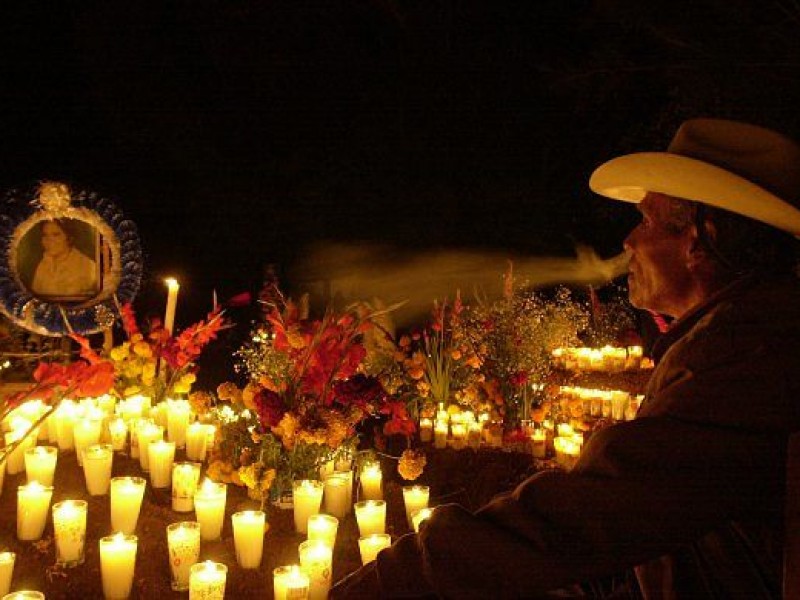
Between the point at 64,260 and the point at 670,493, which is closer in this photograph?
the point at 670,493

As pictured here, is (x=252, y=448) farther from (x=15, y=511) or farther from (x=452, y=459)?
(x=452, y=459)

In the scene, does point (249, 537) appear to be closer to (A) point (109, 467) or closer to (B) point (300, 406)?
(B) point (300, 406)

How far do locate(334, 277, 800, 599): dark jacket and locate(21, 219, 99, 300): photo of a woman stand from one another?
4828mm

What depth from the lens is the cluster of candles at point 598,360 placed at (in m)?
10.2

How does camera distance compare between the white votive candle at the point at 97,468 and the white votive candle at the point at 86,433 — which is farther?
the white votive candle at the point at 86,433

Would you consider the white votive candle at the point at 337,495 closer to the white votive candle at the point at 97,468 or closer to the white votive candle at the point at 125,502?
the white votive candle at the point at 125,502

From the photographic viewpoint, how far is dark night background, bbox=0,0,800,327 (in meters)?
7.82

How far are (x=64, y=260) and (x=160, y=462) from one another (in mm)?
2697

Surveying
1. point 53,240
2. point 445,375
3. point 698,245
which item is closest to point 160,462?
point 698,245

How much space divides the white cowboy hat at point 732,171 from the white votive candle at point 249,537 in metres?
1.79

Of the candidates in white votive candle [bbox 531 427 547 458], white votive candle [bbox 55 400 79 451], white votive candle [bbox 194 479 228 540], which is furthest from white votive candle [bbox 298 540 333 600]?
white votive candle [bbox 531 427 547 458]

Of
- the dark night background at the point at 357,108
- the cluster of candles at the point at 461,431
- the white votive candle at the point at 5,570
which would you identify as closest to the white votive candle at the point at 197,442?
the white votive candle at the point at 5,570

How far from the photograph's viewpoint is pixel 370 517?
2.95m

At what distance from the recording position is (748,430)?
1413 mm
